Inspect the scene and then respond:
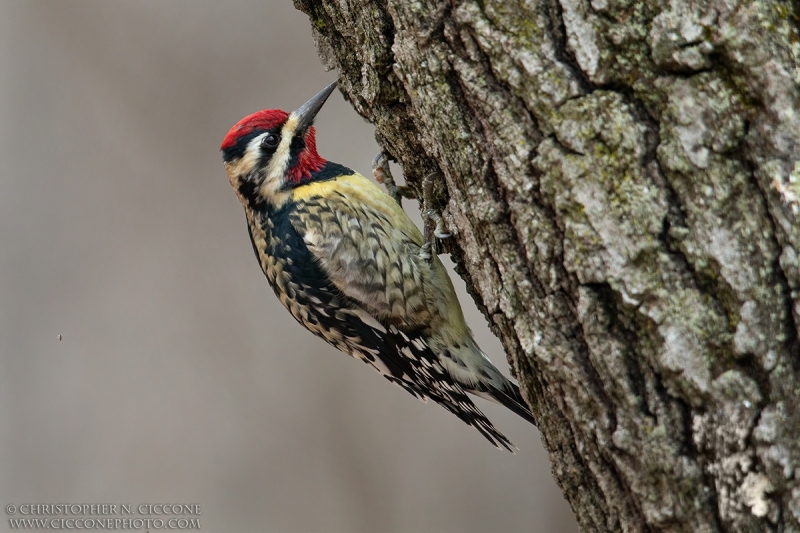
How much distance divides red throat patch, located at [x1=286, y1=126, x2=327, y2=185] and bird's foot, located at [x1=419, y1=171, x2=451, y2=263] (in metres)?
0.63

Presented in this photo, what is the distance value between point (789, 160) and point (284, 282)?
2.13 metres

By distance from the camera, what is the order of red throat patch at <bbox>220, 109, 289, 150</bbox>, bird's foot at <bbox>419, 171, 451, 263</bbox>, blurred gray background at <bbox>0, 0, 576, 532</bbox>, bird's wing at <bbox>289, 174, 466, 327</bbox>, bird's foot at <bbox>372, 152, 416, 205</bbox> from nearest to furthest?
bird's foot at <bbox>419, 171, 451, 263</bbox> → bird's wing at <bbox>289, 174, 466, 327</bbox> → red throat patch at <bbox>220, 109, 289, 150</bbox> → bird's foot at <bbox>372, 152, 416, 205</bbox> → blurred gray background at <bbox>0, 0, 576, 532</bbox>

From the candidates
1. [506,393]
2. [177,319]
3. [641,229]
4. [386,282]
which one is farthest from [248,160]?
[641,229]

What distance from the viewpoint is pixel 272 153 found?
10.2 feet

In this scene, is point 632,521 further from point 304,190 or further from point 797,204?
point 304,190

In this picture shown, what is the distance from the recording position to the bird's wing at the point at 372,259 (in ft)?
9.53

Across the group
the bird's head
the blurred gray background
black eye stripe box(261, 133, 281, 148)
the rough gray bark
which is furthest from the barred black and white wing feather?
the blurred gray background

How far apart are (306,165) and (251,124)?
28 cm

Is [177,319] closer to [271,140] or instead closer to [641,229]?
[271,140]

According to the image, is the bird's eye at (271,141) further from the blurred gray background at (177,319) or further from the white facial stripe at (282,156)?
the blurred gray background at (177,319)

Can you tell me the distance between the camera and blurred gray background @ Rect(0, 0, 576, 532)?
4.55 metres

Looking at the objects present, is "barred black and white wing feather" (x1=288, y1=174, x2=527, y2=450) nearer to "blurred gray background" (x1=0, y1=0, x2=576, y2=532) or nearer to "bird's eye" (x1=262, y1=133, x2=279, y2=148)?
"bird's eye" (x1=262, y1=133, x2=279, y2=148)

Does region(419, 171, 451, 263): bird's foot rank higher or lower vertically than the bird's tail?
higher

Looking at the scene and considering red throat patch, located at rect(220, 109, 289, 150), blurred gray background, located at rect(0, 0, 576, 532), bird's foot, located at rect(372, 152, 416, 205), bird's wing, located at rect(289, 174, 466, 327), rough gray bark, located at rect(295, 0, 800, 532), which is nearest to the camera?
rough gray bark, located at rect(295, 0, 800, 532)
